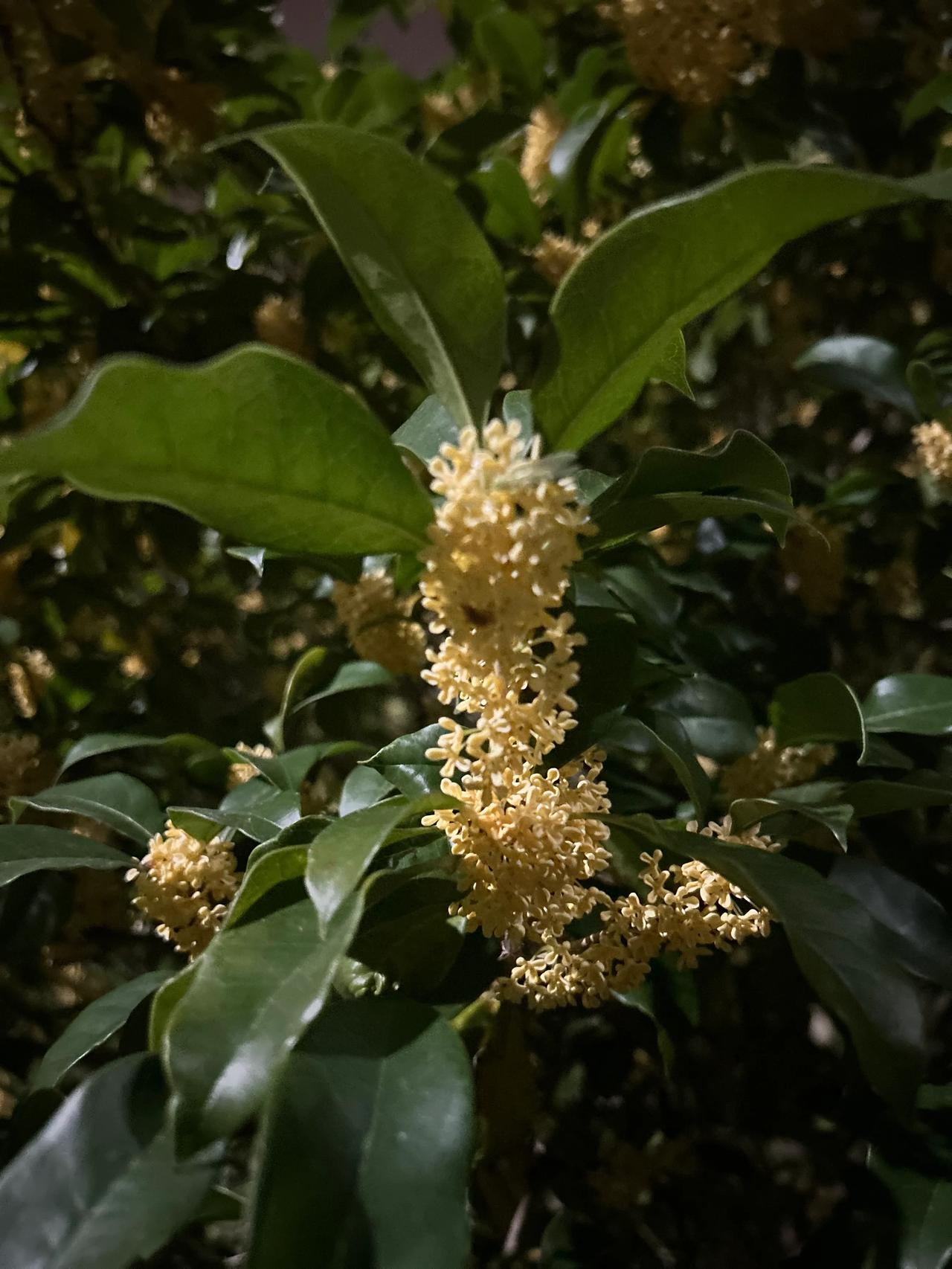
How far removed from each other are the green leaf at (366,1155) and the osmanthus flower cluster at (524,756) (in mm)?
83

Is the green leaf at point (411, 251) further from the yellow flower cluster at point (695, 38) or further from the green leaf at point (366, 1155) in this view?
the yellow flower cluster at point (695, 38)

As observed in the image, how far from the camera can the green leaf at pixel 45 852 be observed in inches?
21.0

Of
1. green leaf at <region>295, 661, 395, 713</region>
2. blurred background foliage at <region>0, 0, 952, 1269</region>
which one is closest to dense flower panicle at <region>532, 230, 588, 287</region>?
blurred background foliage at <region>0, 0, 952, 1269</region>

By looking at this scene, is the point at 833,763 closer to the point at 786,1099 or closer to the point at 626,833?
the point at 626,833

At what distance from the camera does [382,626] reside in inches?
32.2

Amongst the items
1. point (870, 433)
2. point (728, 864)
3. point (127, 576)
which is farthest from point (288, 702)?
point (870, 433)

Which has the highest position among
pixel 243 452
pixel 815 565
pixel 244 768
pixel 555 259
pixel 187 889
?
pixel 243 452

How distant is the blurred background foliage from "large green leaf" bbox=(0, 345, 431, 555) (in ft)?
1.56

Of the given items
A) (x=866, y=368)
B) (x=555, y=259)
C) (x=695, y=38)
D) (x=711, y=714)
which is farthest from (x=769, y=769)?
(x=695, y=38)

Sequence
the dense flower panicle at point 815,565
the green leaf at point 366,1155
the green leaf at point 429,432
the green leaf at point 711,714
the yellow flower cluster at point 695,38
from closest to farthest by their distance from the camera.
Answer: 1. the green leaf at point 366,1155
2. the green leaf at point 429,432
3. the green leaf at point 711,714
4. the yellow flower cluster at point 695,38
5. the dense flower panicle at point 815,565

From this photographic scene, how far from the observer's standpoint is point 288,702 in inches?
30.0

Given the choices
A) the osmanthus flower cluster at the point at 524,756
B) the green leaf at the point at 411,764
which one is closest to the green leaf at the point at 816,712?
the osmanthus flower cluster at the point at 524,756

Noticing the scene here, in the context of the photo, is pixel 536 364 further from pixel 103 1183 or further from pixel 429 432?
pixel 103 1183

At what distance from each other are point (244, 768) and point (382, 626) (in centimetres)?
18
